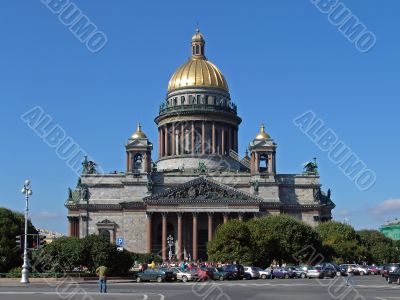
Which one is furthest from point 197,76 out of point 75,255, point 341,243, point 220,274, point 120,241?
point 220,274

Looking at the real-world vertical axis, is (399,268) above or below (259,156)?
below


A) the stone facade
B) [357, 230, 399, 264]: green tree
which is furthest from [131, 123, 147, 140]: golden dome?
[357, 230, 399, 264]: green tree

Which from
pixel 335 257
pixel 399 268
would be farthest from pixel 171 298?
pixel 335 257

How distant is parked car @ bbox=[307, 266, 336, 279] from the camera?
75375mm

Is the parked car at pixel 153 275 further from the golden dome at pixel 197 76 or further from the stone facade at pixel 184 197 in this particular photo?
the golden dome at pixel 197 76

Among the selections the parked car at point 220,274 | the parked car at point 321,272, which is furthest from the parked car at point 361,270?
the parked car at point 220,274

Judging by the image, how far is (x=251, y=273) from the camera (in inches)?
2894

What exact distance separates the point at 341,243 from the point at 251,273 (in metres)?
40.2

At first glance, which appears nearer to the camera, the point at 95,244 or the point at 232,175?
the point at 95,244

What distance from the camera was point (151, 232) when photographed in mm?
123312

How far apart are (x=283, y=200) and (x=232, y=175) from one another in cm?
961

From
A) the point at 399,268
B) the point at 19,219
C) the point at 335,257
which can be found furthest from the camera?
the point at 335,257

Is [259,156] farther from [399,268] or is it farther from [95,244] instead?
[399,268]

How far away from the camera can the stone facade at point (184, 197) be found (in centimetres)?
12312
